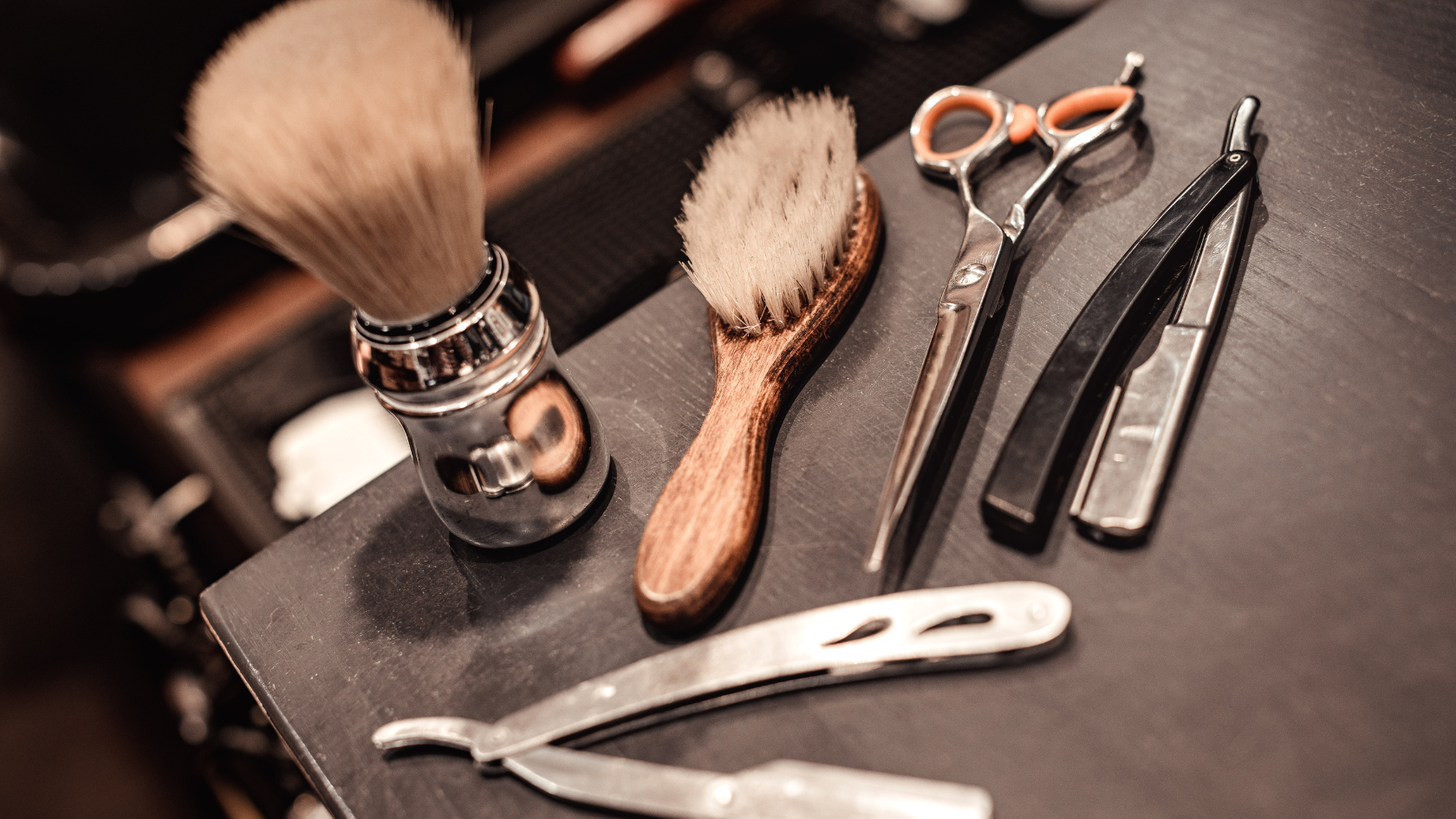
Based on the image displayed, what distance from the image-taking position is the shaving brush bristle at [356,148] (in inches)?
14.2

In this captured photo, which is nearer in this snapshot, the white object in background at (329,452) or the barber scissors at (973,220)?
the barber scissors at (973,220)

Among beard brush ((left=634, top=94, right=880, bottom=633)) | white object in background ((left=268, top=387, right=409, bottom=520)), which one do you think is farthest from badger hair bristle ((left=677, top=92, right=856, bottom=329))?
white object in background ((left=268, top=387, right=409, bottom=520))

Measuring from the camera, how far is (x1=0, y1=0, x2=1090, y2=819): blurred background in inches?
37.0

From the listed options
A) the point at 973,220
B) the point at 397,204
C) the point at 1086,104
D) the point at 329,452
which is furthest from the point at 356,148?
the point at 329,452

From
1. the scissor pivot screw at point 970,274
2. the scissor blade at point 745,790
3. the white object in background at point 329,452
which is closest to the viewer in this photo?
the scissor blade at point 745,790

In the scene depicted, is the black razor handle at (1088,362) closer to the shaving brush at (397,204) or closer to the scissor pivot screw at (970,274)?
the scissor pivot screw at (970,274)

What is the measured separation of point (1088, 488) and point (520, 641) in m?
0.28

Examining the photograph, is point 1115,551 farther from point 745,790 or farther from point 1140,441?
point 745,790

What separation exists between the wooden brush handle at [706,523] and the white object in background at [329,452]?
545 mm

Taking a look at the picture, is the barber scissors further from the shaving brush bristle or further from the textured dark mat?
the textured dark mat

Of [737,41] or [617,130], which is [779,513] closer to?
[617,130]

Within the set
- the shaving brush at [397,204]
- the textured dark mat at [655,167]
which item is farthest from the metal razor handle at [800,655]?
the textured dark mat at [655,167]

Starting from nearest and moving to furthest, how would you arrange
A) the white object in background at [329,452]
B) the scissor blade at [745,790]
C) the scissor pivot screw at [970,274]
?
the scissor blade at [745,790] → the scissor pivot screw at [970,274] → the white object in background at [329,452]

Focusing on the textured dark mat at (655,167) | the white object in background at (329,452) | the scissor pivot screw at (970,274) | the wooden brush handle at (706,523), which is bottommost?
the white object in background at (329,452)
